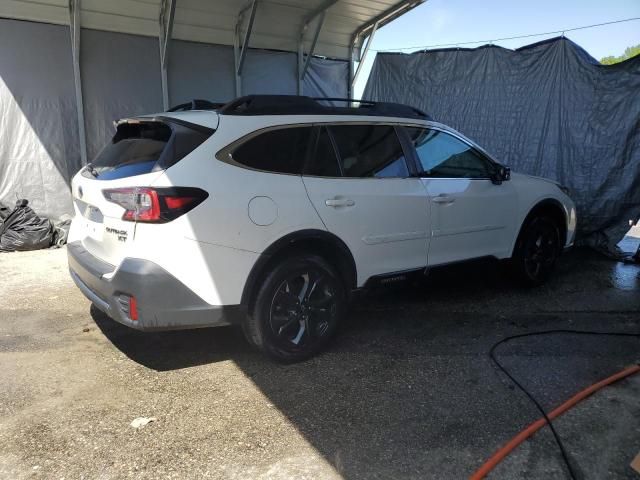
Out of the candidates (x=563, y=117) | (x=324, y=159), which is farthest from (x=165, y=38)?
(x=563, y=117)

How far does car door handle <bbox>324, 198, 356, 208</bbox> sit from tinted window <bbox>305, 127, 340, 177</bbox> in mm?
196

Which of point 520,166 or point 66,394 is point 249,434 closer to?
point 66,394

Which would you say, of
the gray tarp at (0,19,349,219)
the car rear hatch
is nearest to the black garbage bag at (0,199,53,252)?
the gray tarp at (0,19,349,219)

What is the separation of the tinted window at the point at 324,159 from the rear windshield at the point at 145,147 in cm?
80

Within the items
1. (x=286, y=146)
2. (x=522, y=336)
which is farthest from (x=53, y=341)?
(x=522, y=336)

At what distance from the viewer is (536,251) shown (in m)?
5.50

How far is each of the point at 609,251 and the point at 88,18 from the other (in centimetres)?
845

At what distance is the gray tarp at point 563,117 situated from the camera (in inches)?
279

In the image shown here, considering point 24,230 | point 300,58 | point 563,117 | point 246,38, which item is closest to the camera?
point 24,230

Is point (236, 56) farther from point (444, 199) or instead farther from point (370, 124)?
point (444, 199)

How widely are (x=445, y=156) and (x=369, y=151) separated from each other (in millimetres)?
920

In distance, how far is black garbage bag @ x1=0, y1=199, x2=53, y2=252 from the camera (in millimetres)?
7217

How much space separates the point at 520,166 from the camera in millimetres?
7863

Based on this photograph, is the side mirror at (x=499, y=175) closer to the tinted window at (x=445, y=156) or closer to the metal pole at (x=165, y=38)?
the tinted window at (x=445, y=156)
